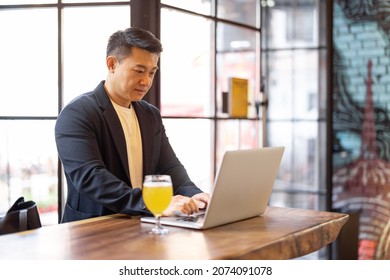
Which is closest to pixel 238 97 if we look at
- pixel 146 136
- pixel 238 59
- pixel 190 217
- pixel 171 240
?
pixel 238 59

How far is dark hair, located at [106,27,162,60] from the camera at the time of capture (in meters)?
2.32

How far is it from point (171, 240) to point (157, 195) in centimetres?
15

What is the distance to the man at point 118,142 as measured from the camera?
6.77 feet

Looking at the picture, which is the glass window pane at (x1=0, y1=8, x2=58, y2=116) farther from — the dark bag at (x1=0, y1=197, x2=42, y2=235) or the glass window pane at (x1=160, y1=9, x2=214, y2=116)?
the dark bag at (x1=0, y1=197, x2=42, y2=235)

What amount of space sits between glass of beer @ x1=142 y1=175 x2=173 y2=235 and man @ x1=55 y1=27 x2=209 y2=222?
7.7 inches

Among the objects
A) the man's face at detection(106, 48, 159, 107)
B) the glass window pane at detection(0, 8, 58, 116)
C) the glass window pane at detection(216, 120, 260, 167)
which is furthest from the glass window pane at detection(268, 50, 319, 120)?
the man's face at detection(106, 48, 159, 107)

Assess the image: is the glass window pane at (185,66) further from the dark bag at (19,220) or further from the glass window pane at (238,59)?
the dark bag at (19,220)

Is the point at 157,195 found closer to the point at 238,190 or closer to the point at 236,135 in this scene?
the point at 238,190

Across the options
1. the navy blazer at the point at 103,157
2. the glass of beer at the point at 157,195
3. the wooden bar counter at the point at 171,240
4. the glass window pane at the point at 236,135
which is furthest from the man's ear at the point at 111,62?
the glass window pane at the point at 236,135

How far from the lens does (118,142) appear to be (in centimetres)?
230

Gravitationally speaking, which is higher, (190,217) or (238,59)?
(238,59)

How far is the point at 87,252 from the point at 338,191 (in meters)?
2.94

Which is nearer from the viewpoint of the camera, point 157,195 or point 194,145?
point 157,195

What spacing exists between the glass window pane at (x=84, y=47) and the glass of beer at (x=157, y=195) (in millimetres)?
1580
